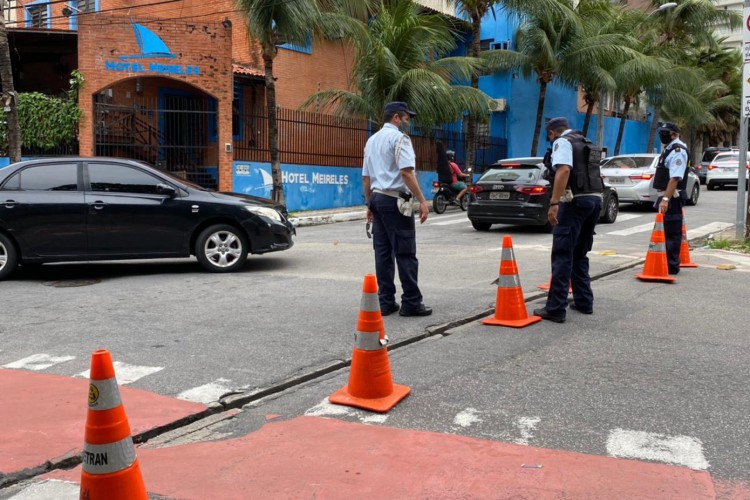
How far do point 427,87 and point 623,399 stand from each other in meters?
16.2

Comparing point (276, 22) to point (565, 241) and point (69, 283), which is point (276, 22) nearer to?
point (69, 283)

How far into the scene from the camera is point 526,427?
4.11 meters

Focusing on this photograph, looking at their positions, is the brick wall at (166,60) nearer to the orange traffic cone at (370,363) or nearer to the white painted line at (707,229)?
the white painted line at (707,229)

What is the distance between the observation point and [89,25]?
17.4 m

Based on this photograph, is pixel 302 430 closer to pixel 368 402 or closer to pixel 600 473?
pixel 368 402

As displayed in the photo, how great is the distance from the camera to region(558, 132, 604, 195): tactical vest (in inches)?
262

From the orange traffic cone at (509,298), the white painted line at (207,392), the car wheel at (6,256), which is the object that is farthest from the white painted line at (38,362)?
the car wheel at (6,256)

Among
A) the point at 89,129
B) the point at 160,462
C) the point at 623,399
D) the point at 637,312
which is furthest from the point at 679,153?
the point at 89,129

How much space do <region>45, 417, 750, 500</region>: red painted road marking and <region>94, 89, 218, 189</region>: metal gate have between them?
1499 centimetres

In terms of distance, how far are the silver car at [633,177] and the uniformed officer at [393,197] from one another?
43.5 ft

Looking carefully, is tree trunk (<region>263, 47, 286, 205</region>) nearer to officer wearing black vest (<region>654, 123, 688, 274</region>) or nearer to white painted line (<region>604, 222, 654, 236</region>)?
white painted line (<region>604, 222, 654, 236</region>)

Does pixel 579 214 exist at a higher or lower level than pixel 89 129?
lower

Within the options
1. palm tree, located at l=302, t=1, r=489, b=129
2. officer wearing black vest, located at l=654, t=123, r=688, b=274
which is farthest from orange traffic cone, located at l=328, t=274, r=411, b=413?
palm tree, located at l=302, t=1, r=489, b=129

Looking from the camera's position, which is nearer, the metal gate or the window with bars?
the metal gate
